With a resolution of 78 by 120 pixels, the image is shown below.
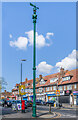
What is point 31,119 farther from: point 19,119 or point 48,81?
point 48,81

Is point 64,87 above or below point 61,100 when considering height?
above

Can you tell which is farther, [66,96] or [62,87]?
[62,87]

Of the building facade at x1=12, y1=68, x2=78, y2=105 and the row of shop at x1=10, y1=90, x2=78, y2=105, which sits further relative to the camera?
the building facade at x1=12, y1=68, x2=78, y2=105

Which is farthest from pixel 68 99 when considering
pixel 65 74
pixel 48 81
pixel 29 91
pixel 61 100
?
pixel 29 91

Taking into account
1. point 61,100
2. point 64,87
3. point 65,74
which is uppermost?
point 65,74

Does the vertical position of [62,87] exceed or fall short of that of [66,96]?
it exceeds it

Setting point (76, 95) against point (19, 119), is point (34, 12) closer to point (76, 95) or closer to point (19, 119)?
point (19, 119)

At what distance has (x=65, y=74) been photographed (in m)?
61.4

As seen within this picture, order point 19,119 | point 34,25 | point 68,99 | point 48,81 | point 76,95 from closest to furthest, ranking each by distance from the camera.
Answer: point 19,119 → point 34,25 → point 76,95 → point 68,99 → point 48,81

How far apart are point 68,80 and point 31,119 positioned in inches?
1661

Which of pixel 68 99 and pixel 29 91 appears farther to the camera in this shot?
pixel 29 91

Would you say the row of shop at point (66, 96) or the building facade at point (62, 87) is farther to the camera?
the building facade at point (62, 87)

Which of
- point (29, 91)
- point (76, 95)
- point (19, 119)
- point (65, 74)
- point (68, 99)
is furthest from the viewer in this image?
point (29, 91)

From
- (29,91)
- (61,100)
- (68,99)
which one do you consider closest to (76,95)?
(68,99)
